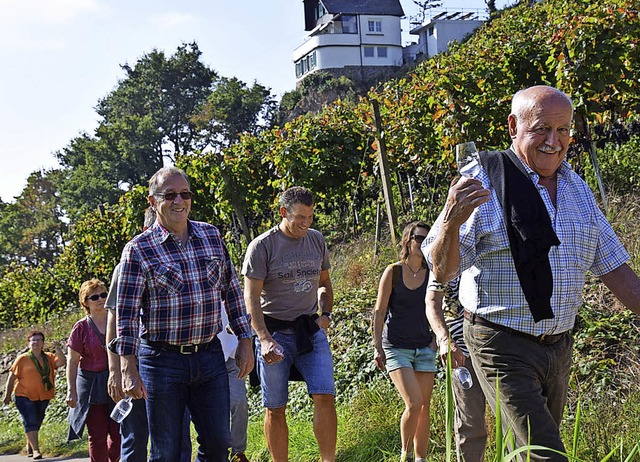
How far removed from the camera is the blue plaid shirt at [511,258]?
12.2 ft

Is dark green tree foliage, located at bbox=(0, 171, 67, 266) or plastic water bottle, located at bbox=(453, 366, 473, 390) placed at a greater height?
dark green tree foliage, located at bbox=(0, 171, 67, 266)

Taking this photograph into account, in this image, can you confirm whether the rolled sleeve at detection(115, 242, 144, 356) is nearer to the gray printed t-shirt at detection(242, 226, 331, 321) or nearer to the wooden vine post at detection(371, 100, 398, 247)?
the gray printed t-shirt at detection(242, 226, 331, 321)

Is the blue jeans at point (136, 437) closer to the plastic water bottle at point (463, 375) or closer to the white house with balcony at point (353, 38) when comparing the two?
the plastic water bottle at point (463, 375)

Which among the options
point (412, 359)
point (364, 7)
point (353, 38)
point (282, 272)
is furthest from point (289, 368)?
point (364, 7)

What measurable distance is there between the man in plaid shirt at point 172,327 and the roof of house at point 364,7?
80.8 metres

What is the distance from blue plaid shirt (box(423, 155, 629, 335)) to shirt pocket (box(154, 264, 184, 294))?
6.49 ft

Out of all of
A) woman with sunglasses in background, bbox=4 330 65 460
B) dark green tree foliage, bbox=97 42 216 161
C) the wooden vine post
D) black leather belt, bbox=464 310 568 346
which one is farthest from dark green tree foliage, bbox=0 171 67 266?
black leather belt, bbox=464 310 568 346

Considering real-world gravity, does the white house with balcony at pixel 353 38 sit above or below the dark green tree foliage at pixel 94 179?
above

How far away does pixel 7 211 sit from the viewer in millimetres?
70188

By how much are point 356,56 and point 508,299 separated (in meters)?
78.0

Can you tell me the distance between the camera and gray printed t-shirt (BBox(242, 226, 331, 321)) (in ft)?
21.4

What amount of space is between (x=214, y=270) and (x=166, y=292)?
0.37 metres

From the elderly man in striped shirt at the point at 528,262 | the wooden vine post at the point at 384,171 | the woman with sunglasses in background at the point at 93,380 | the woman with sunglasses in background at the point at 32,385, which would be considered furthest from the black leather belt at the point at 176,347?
the woman with sunglasses in background at the point at 32,385

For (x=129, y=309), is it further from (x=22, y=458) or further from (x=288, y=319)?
(x=22, y=458)
